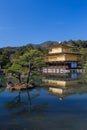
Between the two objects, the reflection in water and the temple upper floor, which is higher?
the temple upper floor

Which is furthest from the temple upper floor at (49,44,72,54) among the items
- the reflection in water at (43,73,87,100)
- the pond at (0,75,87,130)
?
the pond at (0,75,87,130)

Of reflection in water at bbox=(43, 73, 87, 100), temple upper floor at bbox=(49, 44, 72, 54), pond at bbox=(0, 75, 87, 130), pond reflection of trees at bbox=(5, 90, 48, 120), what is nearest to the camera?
pond at bbox=(0, 75, 87, 130)

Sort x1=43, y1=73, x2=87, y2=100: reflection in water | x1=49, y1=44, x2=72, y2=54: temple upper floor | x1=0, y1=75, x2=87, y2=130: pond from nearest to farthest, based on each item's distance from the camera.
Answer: x1=0, y1=75, x2=87, y2=130: pond < x1=43, y1=73, x2=87, y2=100: reflection in water < x1=49, y1=44, x2=72, y2=54: temple upper floor

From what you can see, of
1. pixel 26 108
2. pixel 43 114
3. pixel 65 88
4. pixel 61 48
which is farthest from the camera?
pixel 61 48

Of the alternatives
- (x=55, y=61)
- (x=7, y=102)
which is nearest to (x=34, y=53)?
(x=7, y=102)

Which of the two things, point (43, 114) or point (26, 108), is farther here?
point (26, 108)

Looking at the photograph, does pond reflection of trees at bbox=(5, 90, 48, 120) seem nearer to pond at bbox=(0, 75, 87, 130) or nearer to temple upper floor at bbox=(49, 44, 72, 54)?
pond at bbox=(0, 75, 87, 130)

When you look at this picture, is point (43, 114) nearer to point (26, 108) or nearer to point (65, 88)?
point (26, 108)

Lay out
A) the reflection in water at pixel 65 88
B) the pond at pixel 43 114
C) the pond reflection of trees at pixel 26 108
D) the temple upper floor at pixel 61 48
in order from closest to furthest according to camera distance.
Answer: the pond at pixel 43 114 < the pond reflection of trees at pixel 26 108 < the reflection in water at pixel 65 88 < the temple upper floor at pixel 61 48

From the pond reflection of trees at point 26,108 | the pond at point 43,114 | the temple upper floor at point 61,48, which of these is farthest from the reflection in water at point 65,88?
the temple upper floor at point 61,48

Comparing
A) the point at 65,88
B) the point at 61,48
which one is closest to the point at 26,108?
the point at 65,88

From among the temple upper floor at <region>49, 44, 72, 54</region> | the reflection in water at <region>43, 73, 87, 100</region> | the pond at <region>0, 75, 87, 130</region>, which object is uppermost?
the temple upper floor at <region>49, 44, 72, 54</region>

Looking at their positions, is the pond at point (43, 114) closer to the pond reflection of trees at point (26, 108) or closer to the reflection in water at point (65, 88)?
the pond reflection of trees at point (26, 108)

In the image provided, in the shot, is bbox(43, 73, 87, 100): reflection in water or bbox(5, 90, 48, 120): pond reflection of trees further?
bbox(43, 73, 87, 100): reflection in water
